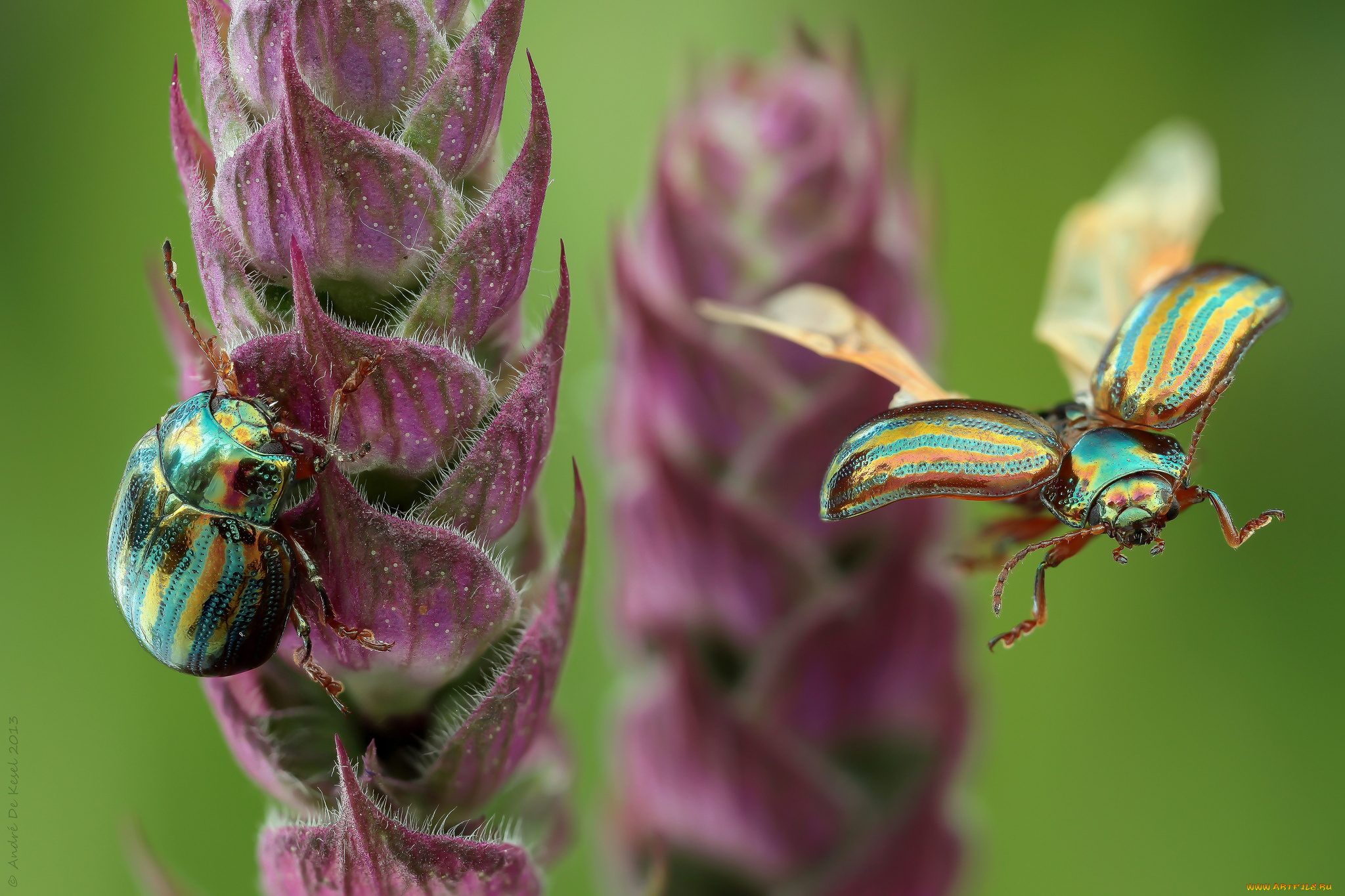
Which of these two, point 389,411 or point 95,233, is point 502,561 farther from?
point 95,233

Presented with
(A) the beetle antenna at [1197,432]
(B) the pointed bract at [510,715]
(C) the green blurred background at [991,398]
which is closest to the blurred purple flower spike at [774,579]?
(C) the green blurred background at [991,398]

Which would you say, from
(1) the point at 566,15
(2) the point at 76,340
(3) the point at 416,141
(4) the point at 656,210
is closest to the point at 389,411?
(3) the point at 416,141

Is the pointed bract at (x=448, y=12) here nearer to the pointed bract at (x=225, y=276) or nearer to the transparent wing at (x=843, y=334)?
the pointed bract at (x=225, y=276)

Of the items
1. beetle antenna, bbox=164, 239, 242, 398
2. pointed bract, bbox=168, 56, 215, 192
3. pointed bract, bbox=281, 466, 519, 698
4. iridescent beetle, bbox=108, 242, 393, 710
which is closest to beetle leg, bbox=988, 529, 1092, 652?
pointed bract, bbox=281, 466, 519, 698

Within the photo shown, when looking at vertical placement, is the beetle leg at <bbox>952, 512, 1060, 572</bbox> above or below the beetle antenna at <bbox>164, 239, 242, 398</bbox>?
below

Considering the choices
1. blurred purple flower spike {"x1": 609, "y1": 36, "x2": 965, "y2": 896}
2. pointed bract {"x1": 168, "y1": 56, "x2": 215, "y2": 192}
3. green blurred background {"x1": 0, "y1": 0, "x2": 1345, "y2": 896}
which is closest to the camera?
pointed bract {"x1": 168, "y1": 56, "x2": 215, "y2": 192}

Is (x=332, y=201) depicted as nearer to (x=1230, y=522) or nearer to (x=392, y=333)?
(x=392, y=333)

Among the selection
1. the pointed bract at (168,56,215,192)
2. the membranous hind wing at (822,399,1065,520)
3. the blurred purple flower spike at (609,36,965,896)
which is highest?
the pointed bract at (168,56,215,192)

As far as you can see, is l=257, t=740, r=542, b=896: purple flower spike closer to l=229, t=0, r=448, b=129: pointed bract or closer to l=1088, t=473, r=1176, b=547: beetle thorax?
l=229, t=0, r=448, b=129: pointed bract
